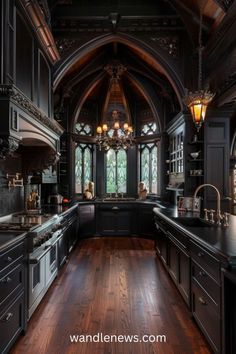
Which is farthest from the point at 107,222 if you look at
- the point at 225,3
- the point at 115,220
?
the point at 225,3

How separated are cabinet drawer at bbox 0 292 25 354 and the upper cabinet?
4.39 ft

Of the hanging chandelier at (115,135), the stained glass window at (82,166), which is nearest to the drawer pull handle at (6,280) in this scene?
the hanging chandelier at (115,135)

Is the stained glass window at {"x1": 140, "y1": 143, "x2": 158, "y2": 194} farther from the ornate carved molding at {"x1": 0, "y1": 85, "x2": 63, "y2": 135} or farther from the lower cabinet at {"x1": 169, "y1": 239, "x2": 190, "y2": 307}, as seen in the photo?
the ornate carved molding at {"x1": 0, "y1": 85, "x2": 63, "y2": 135}

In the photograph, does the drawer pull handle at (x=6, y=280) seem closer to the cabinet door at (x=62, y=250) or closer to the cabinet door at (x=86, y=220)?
the cabinet door at (x=62, y=250)

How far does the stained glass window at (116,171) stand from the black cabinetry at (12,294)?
532 cm

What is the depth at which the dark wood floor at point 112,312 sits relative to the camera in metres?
2.30

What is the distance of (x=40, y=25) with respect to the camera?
339 centimetres

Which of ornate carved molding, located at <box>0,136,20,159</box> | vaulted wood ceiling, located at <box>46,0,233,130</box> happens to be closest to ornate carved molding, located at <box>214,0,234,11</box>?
vaulted wood ceiling, located at <box>46,0,233,130</box>

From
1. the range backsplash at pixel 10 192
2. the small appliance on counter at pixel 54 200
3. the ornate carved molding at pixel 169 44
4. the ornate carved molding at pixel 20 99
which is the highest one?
the ornate carved molding at pixel 169 44

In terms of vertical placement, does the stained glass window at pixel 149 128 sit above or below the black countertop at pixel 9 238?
above

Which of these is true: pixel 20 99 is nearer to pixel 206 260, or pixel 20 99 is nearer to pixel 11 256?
pixel 11 256

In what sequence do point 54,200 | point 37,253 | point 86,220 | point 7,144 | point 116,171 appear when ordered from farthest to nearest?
point 116,171, point 86,220, point 54,200, point 37,253, point 7,144

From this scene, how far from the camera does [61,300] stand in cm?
321

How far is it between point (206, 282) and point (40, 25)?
349 cm
